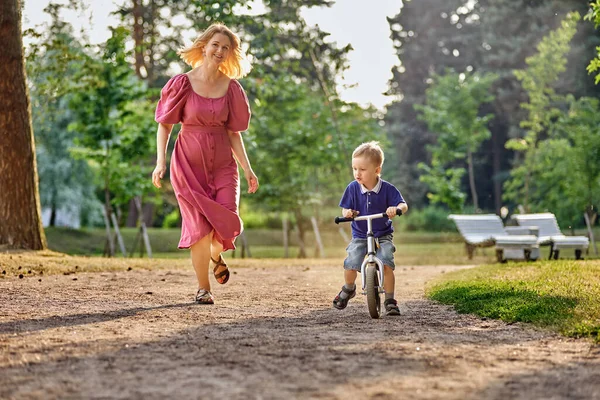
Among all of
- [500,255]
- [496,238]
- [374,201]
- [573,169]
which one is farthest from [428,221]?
[374,201]

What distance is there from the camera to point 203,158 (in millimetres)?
8219

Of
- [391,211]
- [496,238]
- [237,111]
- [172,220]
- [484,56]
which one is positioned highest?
[484,56]

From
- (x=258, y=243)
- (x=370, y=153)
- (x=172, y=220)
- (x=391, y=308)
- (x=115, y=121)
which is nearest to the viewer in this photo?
(x=370, y=153)

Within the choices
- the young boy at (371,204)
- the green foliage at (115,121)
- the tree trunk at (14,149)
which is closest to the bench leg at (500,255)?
the tree trunk at (14,149)

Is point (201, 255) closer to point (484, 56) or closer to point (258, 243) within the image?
point (258, 243)

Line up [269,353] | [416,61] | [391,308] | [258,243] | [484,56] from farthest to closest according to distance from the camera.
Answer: [416,61]
[484,56]
[258,243]
[391,308]
[269,353]

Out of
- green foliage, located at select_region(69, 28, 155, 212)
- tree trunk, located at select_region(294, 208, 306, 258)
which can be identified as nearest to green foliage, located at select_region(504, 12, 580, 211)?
tree trunk, located at select_region(294, 208, 306, 258)

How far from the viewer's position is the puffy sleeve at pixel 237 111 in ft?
27.4

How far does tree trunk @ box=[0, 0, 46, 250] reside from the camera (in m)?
14.5

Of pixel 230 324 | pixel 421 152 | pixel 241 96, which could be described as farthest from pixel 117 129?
pixel 421 152

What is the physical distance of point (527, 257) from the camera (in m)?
17.3

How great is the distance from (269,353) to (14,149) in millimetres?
10322

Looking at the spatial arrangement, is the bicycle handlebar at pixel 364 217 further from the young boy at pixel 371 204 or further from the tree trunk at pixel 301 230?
the tree trunk at pixel 301 230

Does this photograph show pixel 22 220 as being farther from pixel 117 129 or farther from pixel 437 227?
pixel 437 227
